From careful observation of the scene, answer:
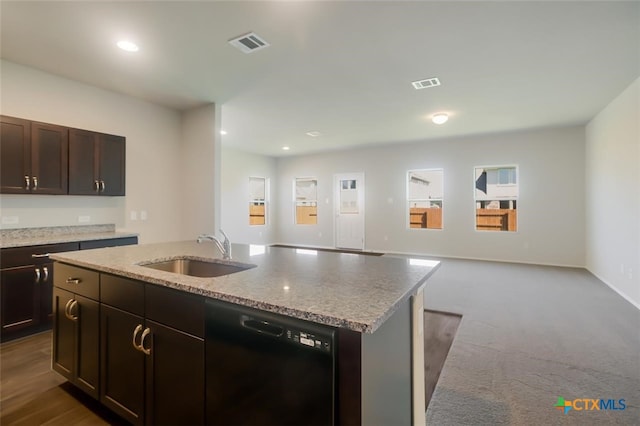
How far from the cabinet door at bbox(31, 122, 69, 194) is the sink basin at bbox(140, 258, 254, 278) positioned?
221 cm

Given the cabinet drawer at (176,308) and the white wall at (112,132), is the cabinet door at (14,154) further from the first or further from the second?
the cabinet drawer at (176,308)

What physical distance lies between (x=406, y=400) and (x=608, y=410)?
1.46 meters

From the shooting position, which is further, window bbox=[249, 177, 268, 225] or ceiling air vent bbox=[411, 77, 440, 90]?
window bbox=[249, 177, 268, 225]

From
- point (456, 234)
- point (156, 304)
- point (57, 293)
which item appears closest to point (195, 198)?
point (57, 293)

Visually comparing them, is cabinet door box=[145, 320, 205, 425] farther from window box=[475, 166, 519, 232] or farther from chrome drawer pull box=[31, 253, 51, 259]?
window box=[475, 166, 519, 232]


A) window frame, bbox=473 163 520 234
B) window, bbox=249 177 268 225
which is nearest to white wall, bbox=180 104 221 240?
window, bbox=249 177 268 225

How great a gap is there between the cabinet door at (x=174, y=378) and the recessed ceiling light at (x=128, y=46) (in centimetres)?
260

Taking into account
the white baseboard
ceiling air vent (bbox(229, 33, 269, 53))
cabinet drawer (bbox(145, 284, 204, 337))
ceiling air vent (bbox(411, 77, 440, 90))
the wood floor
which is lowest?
the wood floor

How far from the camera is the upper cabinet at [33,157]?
9.40 feet

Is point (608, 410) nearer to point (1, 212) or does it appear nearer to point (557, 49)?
point (557, 49)

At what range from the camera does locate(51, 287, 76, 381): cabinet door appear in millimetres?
1913

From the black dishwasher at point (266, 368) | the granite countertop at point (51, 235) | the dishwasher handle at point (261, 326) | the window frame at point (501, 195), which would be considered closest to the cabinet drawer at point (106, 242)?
the granite countertop at point (51, 235)

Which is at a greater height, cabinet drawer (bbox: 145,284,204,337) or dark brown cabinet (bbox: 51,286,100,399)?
cabinet drawer (bbox: 145,284,204,337)

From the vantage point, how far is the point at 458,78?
355cm
